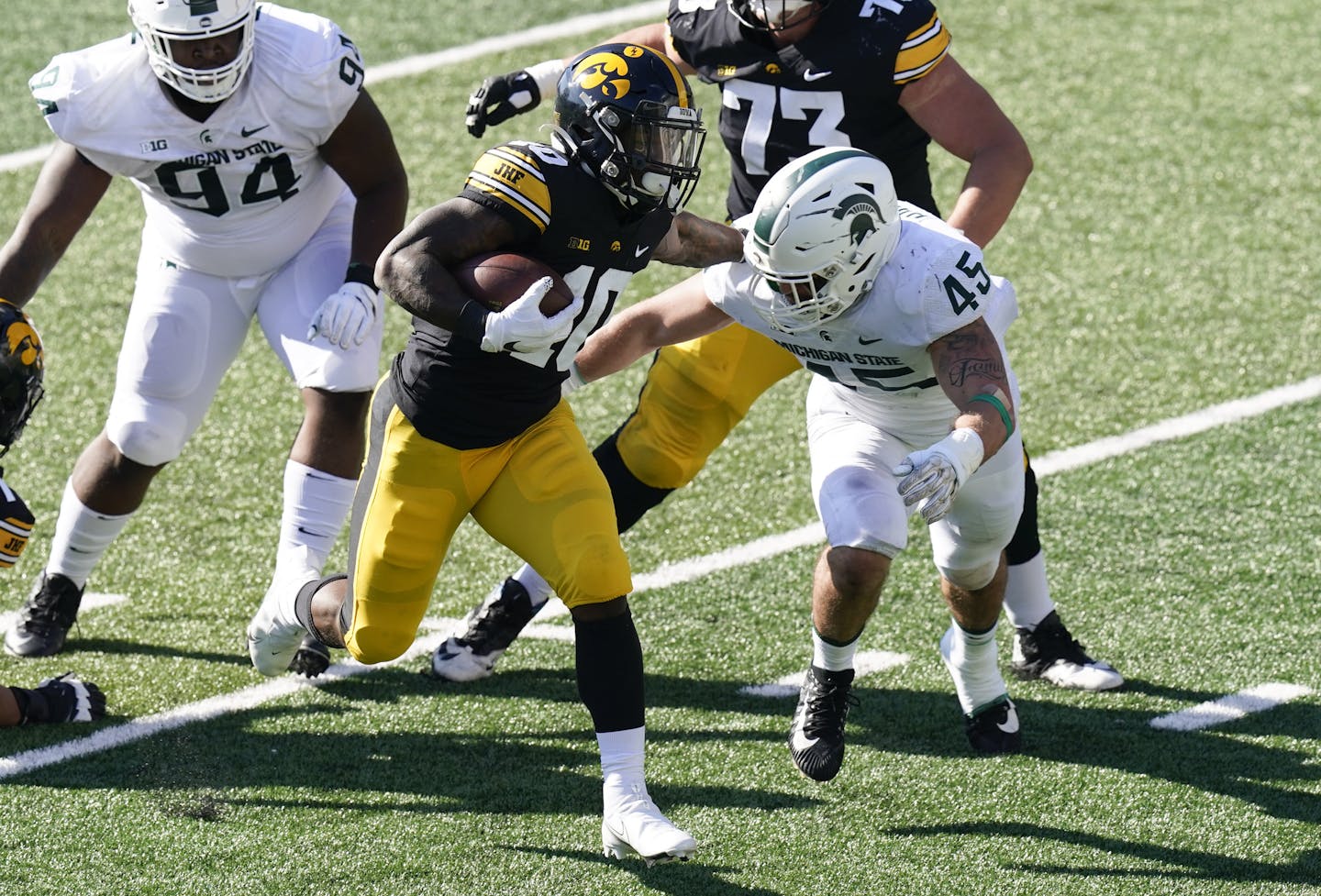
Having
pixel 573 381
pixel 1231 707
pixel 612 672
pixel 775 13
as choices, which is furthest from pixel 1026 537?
pixel 775 13

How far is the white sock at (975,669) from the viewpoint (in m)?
4.35

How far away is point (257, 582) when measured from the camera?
17.7 ft

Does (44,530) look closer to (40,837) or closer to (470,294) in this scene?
(40,837)

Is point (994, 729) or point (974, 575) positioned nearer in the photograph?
point (974, 575)

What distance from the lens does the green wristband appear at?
3.77m

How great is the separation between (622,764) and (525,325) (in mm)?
968

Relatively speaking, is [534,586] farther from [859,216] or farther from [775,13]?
[775,13]

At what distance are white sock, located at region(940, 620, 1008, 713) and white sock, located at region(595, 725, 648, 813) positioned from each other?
3.03ft

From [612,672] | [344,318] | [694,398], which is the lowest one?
[694,398]

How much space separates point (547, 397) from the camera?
3.96 m

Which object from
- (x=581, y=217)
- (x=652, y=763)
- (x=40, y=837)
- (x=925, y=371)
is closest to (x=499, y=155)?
(x=581, y=217)

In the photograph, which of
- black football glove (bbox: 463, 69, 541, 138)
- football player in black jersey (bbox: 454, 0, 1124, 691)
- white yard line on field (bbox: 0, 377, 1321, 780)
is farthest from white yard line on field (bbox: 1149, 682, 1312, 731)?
black football glove (bbox: 463, 69, 541, 138)

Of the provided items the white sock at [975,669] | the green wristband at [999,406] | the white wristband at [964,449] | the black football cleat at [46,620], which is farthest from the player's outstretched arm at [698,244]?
the black football cleat at [46,620]

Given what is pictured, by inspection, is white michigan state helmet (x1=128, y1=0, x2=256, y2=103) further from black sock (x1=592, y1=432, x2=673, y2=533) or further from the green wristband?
the green wristband
